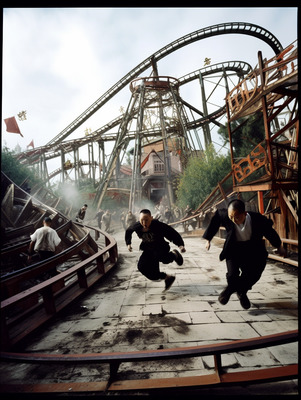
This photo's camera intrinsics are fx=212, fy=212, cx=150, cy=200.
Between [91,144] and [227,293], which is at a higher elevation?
[91,144]

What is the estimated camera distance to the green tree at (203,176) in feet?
36.3

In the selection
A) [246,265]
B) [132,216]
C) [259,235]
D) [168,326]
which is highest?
[132,216]

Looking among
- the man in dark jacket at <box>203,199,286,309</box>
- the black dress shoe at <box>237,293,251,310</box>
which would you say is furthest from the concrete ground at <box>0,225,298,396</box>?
the man in dark jacket at <box>203,199,286,309</box>

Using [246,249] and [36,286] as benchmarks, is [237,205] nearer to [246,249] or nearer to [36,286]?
[246,249]

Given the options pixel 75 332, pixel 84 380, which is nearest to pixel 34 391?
pixel 84 380

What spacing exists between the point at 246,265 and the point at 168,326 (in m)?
1.30

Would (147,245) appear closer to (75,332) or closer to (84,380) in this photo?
(75,332)

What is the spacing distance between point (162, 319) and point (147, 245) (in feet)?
3.89

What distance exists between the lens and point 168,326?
257cm

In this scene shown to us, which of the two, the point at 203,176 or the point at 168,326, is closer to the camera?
the point at 168,326

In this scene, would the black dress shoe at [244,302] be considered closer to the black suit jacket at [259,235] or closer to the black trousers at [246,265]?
the black trousers at [246,265]

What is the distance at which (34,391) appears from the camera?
1.61 meters

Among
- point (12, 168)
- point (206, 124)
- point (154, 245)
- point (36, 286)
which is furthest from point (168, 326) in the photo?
point (206, 124)

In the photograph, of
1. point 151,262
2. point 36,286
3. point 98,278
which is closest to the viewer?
point 36,286
